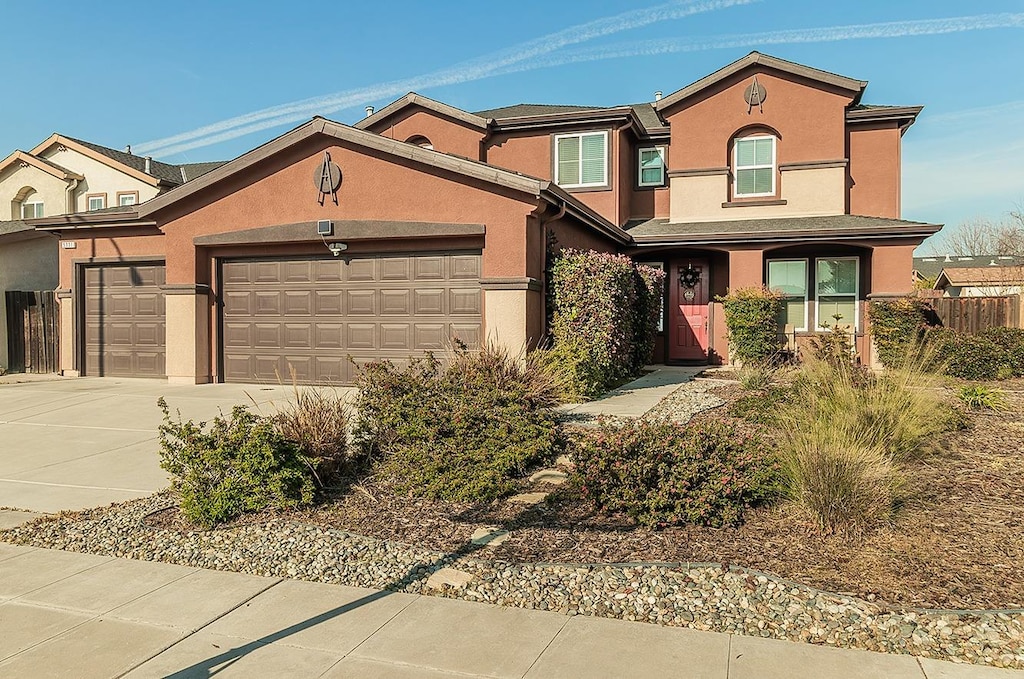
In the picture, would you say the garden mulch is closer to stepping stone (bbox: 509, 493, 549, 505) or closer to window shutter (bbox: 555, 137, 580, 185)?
stepping stone (bbox: 509, 493, 549, 505)

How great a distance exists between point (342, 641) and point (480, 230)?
907cm

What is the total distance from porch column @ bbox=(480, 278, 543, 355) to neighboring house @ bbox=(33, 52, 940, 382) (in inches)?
1.4

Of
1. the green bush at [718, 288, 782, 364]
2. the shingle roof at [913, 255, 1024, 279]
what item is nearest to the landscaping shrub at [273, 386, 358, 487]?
the green bush at [718, 288, 782, 364]

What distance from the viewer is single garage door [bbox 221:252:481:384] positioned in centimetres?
1278

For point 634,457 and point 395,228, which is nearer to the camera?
point 634,457

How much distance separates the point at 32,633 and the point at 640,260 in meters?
16.8

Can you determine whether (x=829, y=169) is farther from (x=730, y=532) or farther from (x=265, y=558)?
(x=265, y=558)

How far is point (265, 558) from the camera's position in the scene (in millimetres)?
5086

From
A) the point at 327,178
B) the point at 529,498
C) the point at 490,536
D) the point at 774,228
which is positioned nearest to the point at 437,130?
the point at 327,178

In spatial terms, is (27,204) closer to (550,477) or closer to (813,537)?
(550,477)

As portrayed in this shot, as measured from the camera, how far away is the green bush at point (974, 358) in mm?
13602

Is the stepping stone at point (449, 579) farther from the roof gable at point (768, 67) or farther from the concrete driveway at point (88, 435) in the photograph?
the roof gable at point (768, 67)

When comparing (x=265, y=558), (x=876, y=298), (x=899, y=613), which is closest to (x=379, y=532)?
(x=265, y=558)

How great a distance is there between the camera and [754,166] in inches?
725
